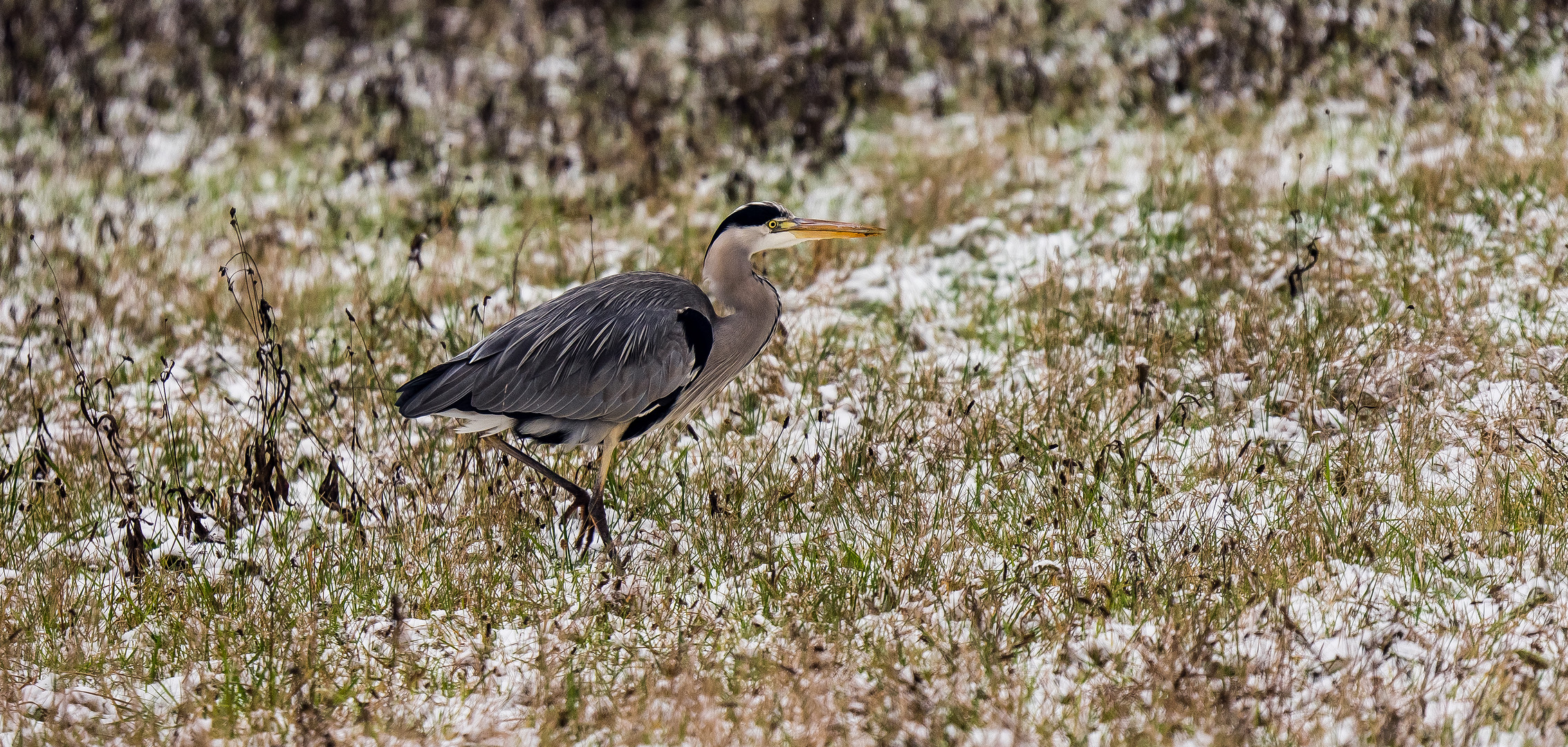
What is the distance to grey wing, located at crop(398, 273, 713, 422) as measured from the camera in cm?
473

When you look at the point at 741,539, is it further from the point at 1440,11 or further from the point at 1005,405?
the point at 1440,11

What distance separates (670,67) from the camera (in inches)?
417

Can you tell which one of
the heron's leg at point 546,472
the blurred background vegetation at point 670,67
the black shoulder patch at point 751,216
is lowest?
the heron's leg at point 546,472

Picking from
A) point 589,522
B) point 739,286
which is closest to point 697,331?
point 739,286

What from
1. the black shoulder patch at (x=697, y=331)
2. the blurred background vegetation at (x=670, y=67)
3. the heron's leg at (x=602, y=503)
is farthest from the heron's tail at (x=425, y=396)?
the blurred background vegetation at (x=670, y=67)

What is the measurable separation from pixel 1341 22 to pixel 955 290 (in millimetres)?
4292

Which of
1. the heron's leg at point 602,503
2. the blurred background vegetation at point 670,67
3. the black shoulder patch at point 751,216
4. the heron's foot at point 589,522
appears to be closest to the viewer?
the heron's leg at point 602,503

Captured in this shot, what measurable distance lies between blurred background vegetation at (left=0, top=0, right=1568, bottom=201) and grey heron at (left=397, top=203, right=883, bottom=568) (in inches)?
135

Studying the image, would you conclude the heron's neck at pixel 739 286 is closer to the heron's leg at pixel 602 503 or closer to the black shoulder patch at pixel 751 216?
the black shoulder patch at pixel 751 216

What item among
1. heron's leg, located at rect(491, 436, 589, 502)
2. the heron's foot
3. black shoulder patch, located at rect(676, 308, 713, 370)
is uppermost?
black shoulder patch, located at rect(676, 308, 713, 370)

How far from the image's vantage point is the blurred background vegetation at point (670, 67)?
9.20 m

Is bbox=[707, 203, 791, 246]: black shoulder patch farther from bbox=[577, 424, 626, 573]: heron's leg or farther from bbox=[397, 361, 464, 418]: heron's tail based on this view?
bbox=[397, 361, 464, 418]: heron's tail

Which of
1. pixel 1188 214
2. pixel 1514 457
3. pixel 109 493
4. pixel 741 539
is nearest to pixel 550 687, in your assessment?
pixel 741 539

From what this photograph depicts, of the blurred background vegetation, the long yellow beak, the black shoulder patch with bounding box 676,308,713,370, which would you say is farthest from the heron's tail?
the blurred background vegetation
